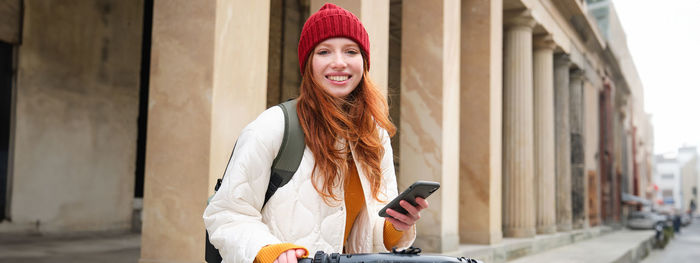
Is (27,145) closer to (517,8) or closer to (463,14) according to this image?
(463,14)

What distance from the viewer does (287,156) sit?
2.47 m

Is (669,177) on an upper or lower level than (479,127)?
lower

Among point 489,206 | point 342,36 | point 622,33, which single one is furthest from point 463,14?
point 622,33

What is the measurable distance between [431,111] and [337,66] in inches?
307

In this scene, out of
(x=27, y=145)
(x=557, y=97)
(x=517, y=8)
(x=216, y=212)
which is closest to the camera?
(x=216, y=212)

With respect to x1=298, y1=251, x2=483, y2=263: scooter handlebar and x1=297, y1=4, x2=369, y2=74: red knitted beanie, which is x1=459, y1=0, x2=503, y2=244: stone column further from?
x1=298, y1=251, x2=483, y2=263: scooter handlebar

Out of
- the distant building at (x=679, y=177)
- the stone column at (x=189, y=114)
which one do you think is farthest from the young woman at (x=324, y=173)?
the distant building at (x=679, y=177)

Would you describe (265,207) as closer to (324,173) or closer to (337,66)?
(324,173)

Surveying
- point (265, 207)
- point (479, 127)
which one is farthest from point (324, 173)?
point (479, 127)

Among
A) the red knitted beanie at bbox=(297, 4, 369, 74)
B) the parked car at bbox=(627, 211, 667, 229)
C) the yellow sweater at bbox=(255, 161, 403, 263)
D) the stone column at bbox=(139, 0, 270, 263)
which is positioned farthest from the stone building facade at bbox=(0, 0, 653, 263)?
the parked car at bbox=(627, 211, 667, 229)

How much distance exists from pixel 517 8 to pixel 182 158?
11.4 m

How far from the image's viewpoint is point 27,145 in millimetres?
11133

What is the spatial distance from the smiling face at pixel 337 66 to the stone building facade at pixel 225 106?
133 inches

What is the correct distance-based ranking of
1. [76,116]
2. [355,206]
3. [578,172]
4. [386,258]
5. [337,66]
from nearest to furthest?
[386,258] → [337,66] → [355,206] → [76,116] → [578,172]
